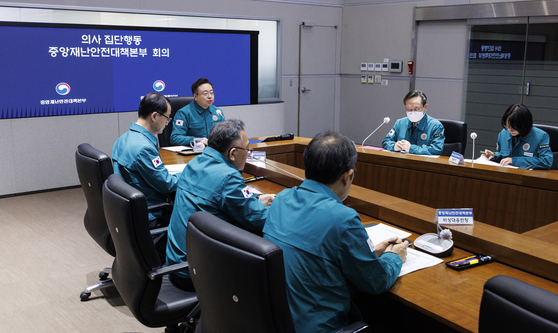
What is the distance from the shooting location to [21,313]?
279cm

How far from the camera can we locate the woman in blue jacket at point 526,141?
383 centimetres

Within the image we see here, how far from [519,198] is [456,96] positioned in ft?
13.7

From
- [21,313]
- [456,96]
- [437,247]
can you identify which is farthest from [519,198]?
[456,96]

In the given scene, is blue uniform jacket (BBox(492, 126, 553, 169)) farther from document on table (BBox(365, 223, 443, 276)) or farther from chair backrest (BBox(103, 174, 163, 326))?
chair backrest (BBox(103, 174, 163, 326))

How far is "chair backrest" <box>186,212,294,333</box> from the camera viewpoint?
1.26m

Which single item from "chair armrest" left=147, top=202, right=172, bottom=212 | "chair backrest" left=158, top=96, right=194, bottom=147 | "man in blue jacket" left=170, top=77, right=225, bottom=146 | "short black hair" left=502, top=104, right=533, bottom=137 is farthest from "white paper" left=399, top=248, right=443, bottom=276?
"chair backrest" left=158, top=96, right=194, bottom=147

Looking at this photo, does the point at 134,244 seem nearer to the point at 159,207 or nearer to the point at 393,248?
the point at 159,207

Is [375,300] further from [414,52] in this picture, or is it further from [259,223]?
[414,52]

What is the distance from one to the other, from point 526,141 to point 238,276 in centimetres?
340

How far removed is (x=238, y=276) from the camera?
1.29 metres

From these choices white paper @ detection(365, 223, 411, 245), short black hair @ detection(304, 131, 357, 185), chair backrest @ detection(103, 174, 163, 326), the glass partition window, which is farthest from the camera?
the glass partition window

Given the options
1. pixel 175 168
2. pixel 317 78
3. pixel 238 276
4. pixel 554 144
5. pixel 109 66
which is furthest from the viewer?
pixel 317 78

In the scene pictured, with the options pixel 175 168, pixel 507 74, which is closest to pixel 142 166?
pixel 175 168

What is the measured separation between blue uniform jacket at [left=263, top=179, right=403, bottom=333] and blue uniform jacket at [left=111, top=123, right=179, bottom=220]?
139 centimetres
